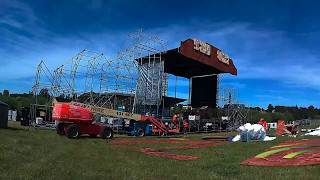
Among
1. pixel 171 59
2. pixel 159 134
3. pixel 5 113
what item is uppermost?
pixel 171 59

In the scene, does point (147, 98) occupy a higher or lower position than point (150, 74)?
lower

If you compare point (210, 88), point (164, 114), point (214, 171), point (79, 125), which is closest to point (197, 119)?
point (164, 114)

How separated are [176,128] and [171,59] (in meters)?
13.5

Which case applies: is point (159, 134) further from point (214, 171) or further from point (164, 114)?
point (214, 171)

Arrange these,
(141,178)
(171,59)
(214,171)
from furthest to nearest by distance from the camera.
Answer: (171,59) < (214,171) < (141,178)

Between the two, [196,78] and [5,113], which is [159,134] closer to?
[5,113]

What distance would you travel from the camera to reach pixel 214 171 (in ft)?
26.3

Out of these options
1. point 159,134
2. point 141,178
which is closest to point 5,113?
point 159,134

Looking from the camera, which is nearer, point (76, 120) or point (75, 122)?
point (76, 120)

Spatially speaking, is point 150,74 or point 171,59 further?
point 171,59

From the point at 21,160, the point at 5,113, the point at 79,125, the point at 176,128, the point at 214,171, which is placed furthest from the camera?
the point at 176,128

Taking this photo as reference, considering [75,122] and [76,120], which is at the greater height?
[76,120]

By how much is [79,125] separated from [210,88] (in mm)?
33318

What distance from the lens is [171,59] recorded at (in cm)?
4078
